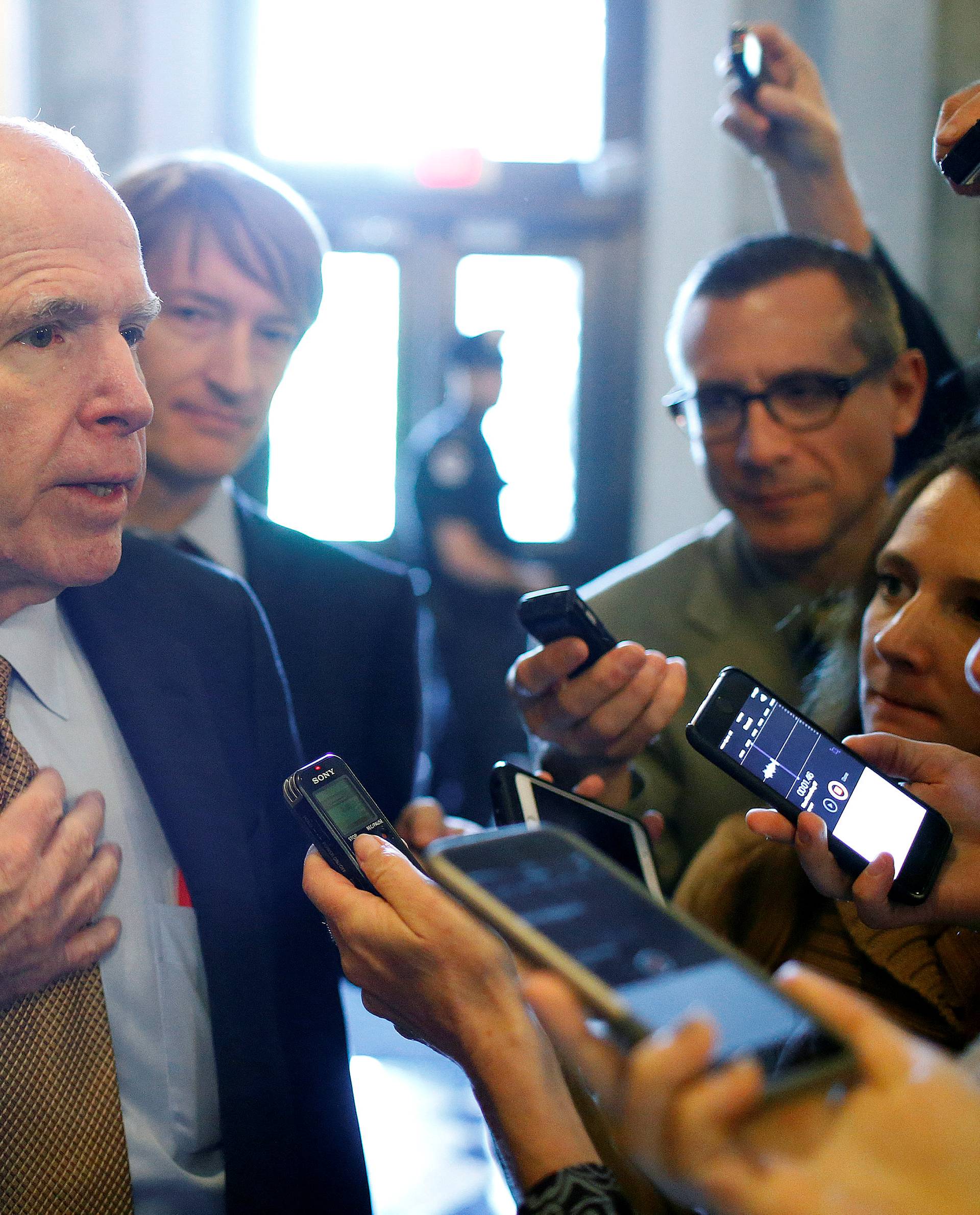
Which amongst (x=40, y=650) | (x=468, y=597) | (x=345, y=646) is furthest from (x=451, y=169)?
(x=40, y=650)

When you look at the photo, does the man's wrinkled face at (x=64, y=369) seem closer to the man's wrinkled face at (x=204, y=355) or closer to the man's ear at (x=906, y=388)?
the man's wrinkled face at (x=204, y=355)

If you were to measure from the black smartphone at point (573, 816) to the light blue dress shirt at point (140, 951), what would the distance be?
0.84ft

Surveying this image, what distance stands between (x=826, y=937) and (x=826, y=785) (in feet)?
0.68

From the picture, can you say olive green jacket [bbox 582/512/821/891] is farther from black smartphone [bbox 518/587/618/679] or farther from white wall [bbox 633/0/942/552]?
white wall [bbox 633/0/942/552]

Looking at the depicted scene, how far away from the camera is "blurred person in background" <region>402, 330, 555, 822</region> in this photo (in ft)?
9.61

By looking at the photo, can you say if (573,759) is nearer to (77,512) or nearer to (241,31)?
(77,512)

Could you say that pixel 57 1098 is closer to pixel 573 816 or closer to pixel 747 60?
pixel 573 816

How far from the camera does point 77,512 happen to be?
69cm

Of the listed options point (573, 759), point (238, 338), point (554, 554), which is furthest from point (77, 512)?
point (554, 554)

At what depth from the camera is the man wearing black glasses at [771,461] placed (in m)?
1.01

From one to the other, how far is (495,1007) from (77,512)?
415mm

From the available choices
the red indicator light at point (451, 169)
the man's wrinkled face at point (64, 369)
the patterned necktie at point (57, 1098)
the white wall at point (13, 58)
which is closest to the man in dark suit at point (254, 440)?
the man's wrinkled face at point (64, 369)

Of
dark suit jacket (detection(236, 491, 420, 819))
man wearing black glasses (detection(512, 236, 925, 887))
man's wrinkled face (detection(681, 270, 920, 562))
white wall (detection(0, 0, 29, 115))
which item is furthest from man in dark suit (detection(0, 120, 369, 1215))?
white wall (detection(0, 0, 29, 115))

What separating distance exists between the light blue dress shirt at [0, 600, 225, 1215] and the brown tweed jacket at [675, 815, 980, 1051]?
0.42 meters
